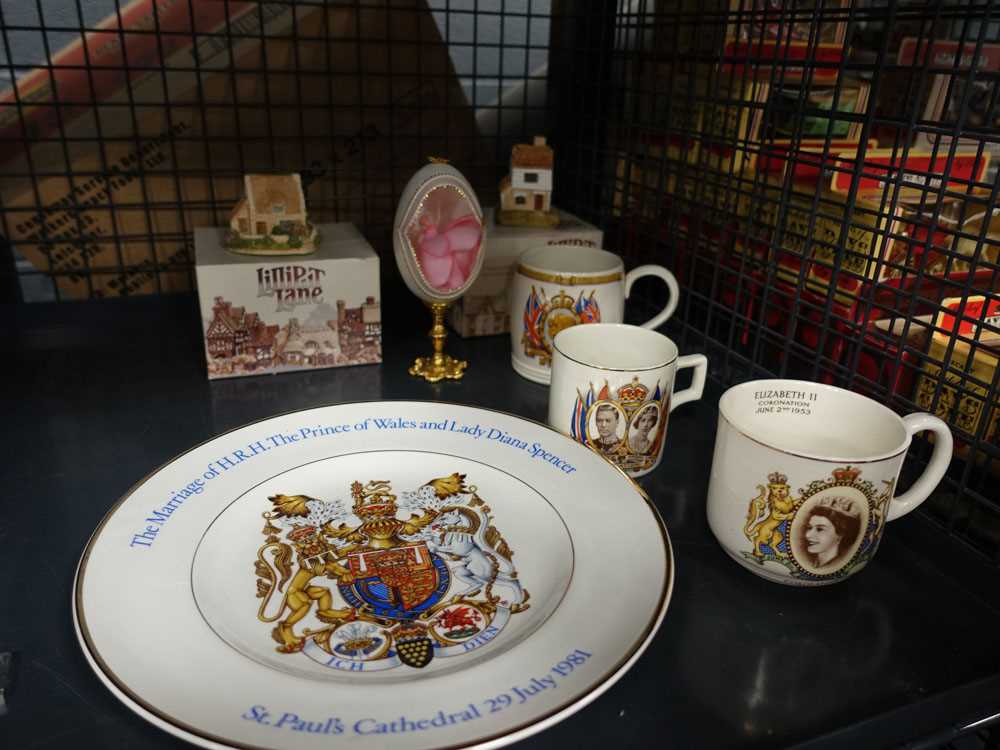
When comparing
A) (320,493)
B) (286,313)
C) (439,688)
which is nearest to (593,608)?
(439,688)

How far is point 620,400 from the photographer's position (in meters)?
0.60

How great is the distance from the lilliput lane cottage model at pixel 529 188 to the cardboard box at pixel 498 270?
0.5 inches

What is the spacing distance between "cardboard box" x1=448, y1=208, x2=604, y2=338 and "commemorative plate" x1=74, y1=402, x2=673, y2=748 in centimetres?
27

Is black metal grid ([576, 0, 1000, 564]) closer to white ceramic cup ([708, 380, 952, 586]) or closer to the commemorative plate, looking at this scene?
white ceramic cup ([708, 380, 952, 586])

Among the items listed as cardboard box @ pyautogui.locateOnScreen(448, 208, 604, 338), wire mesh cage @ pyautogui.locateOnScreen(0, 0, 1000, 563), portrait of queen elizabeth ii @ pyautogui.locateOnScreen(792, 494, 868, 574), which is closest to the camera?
portrait of queen elizabeth ii @ pyautogui.locateOnScreen(792, 494, 868, 574)

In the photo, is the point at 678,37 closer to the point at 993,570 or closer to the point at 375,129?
the point at 375,129

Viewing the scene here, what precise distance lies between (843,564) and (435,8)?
83cm

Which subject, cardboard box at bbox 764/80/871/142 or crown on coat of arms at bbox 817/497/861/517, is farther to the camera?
cardboard box at bbox 764/80/871/142

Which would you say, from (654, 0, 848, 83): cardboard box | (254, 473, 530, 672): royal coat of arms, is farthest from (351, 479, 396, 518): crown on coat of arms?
(654, 0, 848, 83): cardboard box

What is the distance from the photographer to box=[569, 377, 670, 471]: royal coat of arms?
605mm

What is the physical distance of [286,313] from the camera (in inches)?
30.4

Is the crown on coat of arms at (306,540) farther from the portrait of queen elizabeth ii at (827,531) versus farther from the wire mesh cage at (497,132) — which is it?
the wire mesh cage at (497,132)

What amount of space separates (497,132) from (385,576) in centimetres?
74

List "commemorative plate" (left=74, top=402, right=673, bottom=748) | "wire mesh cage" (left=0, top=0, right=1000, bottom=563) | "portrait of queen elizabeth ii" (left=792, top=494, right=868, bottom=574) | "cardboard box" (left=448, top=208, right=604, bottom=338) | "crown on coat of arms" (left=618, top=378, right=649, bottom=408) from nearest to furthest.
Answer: "commemorative plate" (left=74, top=402, right=673, bottom=748) < "portrait of queen elizabeth ii" (left=792, top=494, right=868, bottom=574) < "crown on coat of arms" (left=618, top=378, right=649, bottom=408) < "wire mesh cage" (left=0, top=0, right=1000, bottom=563) < "cardboard box" (left=448, top=208, right=604, bottom=338)
